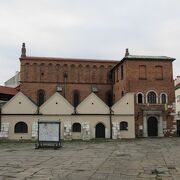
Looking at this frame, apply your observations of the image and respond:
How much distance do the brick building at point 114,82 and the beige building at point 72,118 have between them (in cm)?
207

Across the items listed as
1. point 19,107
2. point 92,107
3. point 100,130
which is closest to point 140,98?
point 92,107

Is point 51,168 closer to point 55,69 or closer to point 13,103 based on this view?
point 13,103

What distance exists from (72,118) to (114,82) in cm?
1312

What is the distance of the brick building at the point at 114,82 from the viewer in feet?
139

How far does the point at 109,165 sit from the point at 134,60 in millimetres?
28056

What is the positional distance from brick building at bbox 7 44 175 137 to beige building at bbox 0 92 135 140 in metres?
2.07

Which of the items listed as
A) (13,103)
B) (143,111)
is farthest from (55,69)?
(143,111)

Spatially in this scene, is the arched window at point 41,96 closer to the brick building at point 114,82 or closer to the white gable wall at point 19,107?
the brick building at point 114,82

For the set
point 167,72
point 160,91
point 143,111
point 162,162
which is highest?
point 167,72

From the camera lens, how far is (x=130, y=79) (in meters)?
42.7

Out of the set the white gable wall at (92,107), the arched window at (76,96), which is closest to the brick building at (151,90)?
the white gable wall at (92,107)

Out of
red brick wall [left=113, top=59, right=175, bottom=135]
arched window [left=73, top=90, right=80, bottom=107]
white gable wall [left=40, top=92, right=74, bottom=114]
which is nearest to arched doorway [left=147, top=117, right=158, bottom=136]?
red brick wall [left=113, top=59, right=175, bottom=135]

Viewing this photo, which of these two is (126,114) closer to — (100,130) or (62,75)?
(100,130)

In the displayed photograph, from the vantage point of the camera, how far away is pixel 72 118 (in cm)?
3981
